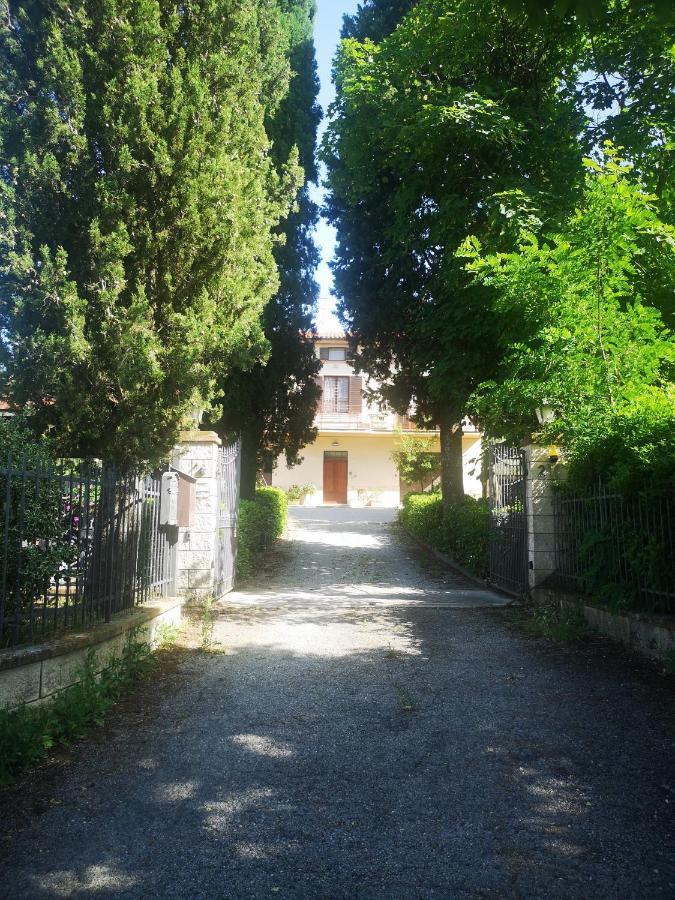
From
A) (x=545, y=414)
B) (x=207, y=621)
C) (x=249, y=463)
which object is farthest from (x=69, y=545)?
(x=249, y=463)

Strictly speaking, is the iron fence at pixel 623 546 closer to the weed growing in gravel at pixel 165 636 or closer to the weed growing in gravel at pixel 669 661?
the weed growing in gravel at pixel 669 661

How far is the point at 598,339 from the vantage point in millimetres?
6281

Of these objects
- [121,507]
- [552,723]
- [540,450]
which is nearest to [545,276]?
[540,450]

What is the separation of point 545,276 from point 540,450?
249 cm

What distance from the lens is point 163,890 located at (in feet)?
7.85

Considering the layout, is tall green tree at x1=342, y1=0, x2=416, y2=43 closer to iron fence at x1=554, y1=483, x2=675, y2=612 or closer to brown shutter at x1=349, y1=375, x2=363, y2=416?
iron fence at x1=554, y1=483, x2=675, y2=612

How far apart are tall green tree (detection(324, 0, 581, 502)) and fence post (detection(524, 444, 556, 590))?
2278 mm

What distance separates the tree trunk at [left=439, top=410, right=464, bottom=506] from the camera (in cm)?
1470

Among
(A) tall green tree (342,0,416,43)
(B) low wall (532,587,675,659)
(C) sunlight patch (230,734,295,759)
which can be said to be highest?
(A) tall green tree (342,0,416,43)

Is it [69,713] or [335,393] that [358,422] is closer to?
[335,393]

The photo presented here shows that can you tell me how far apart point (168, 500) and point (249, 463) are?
8109 mm

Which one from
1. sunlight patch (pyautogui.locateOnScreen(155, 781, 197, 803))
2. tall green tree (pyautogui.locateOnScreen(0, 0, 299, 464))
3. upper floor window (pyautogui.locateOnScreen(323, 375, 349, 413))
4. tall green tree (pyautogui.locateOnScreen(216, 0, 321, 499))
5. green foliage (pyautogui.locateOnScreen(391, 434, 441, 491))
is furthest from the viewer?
upper floor window (pyautogui.locateOnScreen(323, 375, 349, 413))

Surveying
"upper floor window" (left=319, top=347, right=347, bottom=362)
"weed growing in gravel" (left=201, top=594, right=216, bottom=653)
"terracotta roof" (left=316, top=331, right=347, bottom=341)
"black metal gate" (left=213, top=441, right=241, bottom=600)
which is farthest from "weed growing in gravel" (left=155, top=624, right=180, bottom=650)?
"upper floor window" (left=319, top=347, right=347, bottom=362)

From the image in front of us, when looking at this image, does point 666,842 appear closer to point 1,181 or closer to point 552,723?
point 552,723
